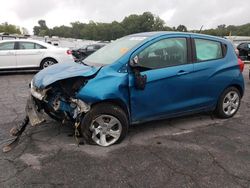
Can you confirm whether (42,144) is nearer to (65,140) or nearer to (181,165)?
(65,140)

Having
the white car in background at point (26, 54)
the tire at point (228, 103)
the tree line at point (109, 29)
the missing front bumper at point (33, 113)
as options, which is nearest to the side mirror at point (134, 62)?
the missing front bumper at point (33, 113)

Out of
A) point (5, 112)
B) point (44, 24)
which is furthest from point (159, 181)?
point (44, 24)

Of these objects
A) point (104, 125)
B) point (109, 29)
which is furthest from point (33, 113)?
point (109, 29)

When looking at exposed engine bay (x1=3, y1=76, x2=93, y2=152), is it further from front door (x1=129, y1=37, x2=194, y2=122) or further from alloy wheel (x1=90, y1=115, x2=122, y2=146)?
front door (x1=129, y1=37, x2=194, y2=122)

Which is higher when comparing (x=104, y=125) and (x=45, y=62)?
(x=45, y=62)

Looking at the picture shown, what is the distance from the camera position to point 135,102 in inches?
185

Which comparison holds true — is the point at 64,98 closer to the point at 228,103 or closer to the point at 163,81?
the point at 163,81

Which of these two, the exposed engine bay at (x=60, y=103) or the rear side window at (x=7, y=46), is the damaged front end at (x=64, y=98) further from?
the rear side window at (x=7, y=46)

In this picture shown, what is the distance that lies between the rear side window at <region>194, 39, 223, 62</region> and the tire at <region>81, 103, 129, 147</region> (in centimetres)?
184

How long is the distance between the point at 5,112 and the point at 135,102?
301 cm

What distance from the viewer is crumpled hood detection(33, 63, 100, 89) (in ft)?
14.5

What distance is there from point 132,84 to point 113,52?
33.7 inches

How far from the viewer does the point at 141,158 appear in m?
4.21

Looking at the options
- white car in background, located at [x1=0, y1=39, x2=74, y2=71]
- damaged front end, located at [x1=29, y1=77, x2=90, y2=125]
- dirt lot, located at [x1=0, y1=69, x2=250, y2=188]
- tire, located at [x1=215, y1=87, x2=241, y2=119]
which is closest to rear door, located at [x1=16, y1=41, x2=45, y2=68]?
white car in background, located at [x1=0, y1=39, x2=74, y2=71]
